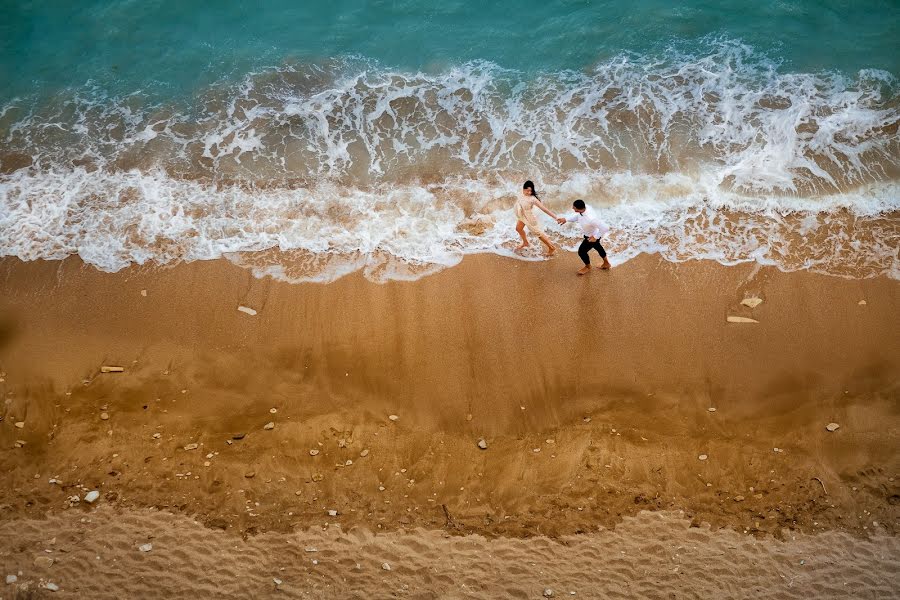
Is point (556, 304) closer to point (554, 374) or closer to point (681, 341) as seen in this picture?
point (554, 374)

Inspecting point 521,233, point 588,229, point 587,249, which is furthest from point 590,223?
point 521,233

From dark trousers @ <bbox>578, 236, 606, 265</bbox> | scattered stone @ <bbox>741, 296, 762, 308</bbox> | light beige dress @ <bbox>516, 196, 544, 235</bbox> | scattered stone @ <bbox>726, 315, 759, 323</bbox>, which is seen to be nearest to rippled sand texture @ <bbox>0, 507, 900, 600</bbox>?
scattered stone @ <bbox>726, 315, 759, 323</bbox>

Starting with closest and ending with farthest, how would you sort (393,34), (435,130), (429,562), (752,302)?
(429,562), (752,302), (435,130), (393,34)

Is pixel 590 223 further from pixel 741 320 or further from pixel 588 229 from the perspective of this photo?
pixel 741 320

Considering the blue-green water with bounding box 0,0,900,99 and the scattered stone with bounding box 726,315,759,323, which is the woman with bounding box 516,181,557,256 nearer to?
the scattered stone with bounding box 726,315,759,323

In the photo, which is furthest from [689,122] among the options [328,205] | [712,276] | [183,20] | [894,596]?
[183,20]

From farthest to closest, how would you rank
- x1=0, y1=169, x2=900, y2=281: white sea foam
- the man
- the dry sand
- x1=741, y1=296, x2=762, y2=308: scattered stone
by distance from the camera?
x1=0, y1=169, x2=900, y2=281: white sea foam
x1=741, y1=296, x2=762, y2=308: scattered stone
the man
the dry sand

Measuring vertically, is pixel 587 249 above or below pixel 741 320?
above

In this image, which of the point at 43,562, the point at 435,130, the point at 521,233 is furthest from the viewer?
the point at 435,130
